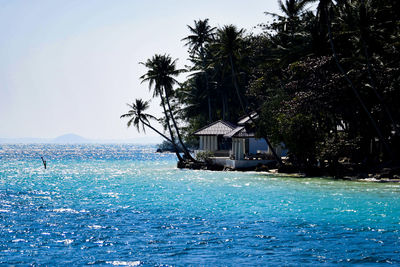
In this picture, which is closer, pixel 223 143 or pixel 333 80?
pixel 333 80

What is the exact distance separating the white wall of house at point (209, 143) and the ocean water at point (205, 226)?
2163cm

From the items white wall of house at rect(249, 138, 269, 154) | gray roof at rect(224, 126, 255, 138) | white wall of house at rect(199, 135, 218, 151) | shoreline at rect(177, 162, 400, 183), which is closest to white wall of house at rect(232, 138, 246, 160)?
gray roof at rect(224, 126, 255, 138)

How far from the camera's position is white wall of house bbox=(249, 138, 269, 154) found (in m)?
51.4

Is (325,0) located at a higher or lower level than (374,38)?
higher

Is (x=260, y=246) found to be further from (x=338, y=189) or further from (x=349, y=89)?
(x=349, y=89)

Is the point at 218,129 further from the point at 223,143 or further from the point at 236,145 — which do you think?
the point at 236,145

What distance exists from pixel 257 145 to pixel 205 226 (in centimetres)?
3300

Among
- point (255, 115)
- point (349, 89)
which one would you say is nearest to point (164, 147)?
point (255, 115)

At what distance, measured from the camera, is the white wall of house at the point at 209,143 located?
5516cm

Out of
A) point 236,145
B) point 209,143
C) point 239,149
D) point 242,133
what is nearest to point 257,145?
point 242,133

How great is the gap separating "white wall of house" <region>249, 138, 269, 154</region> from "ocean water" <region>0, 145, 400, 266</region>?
18061 millimetres

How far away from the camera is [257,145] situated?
51.5 m

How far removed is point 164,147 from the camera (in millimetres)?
150500

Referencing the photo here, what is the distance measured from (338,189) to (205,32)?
134ft
